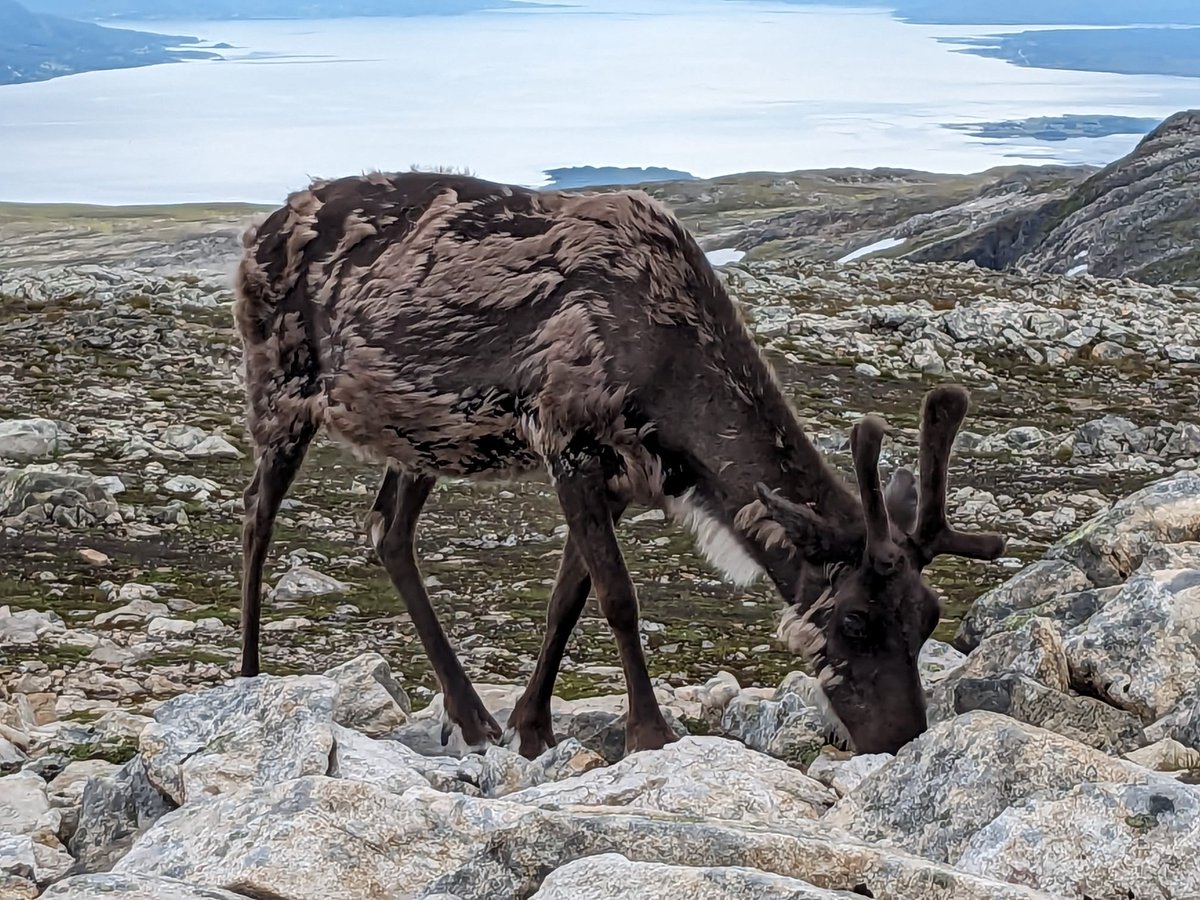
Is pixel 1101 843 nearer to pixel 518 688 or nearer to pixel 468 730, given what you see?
pixel 468 730

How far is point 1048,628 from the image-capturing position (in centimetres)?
831

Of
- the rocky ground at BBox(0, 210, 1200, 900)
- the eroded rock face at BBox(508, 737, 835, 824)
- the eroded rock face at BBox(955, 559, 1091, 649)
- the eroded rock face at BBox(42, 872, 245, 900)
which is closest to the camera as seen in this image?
the eroded rock face at BBox(42, 872, 245, 900)

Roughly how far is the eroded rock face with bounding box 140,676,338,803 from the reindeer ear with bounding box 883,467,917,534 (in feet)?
9.41

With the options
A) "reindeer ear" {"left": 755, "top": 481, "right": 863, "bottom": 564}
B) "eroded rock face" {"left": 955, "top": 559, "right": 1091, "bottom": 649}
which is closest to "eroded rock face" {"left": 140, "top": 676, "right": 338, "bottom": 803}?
"reindeer ear" {"left": 755, "top": 481, "right": 863, "bottom": 564}

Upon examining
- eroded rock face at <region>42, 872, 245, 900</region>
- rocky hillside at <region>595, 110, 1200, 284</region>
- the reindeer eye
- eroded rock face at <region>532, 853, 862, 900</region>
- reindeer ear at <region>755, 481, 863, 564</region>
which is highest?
reindeer ear at <region>755, 481, 863, 564</region>

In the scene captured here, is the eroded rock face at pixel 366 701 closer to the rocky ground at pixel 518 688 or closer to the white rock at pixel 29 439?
the rocky ground at pixel 518 688

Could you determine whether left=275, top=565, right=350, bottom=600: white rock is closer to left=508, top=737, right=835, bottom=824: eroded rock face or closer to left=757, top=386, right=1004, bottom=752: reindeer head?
left=757, top=386, right=1004, bottom=752: reindeer head

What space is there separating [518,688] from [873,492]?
340 centimetres

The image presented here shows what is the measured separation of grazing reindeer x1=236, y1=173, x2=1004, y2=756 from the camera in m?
7.42

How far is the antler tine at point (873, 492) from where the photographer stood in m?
7.04

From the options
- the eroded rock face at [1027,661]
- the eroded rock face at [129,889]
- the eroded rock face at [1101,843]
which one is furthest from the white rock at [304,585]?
the eroded rock face at [1101,843]

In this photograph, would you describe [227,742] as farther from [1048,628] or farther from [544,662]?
[1048,628]

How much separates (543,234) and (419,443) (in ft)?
4.32

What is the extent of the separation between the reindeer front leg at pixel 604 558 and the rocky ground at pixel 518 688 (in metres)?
0.34
